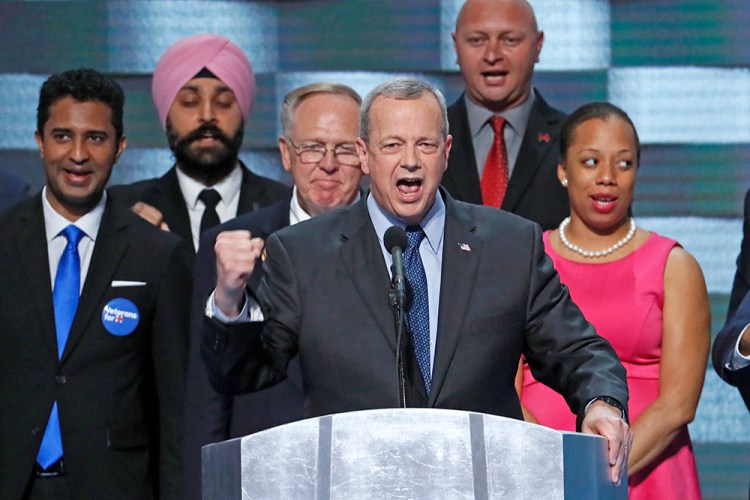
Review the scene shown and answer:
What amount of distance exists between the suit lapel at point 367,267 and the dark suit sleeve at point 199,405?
0.78 meters

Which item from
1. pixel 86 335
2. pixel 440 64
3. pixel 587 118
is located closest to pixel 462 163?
pixel 587 118

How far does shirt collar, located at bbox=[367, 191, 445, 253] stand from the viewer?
9.11 ft

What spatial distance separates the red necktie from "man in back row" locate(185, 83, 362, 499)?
1.67 ft

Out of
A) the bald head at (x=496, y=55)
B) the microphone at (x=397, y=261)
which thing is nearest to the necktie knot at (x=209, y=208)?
the bald head at (x=496, y=55)

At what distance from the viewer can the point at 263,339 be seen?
8.77ft

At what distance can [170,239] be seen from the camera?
12.4ft

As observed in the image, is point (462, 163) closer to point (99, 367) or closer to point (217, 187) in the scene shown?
point (217, 187)

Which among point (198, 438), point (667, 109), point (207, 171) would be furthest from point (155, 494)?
point (667, 109)

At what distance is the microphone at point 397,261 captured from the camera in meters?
2.37

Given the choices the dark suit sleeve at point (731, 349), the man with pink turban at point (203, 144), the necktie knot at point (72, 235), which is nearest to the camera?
the dark suit sleeve at point (731, 349)

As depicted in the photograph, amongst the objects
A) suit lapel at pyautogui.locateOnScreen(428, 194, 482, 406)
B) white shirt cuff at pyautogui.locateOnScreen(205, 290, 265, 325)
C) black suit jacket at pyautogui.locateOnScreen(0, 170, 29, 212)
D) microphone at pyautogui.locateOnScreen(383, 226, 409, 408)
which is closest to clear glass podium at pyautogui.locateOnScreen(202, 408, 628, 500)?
microphone at pyautogui.locateOnScreen(383, 226, 409, 408)

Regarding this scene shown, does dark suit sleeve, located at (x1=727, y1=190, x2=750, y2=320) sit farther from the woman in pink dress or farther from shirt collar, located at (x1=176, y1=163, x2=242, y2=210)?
shirt collar, located at (x1=176, y1=163, x2=242, y2=210)

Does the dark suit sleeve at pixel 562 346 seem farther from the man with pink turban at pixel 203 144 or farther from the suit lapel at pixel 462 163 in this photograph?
the man with pink turban at pixel 203 144

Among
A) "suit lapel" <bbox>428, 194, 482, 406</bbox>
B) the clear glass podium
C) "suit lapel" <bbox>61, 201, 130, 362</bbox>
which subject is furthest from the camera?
"suit lapel" <bbox>61, 201, 130, 362</bbox>
